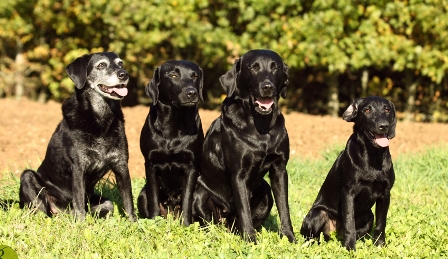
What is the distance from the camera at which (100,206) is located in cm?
639

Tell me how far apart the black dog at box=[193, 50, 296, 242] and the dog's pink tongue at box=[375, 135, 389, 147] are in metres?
0.75

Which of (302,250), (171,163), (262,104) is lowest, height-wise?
(302,250)

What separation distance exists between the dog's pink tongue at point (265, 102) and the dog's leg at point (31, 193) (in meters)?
2.28

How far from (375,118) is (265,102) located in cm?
91

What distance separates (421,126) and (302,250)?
7326mm

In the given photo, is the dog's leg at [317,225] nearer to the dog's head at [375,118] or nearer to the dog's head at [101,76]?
the dog's head at [375,118]

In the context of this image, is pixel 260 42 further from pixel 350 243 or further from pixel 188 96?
pixel 350 243

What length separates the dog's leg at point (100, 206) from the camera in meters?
6.38

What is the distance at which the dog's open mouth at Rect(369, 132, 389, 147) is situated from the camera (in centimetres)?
545

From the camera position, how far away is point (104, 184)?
7.46m

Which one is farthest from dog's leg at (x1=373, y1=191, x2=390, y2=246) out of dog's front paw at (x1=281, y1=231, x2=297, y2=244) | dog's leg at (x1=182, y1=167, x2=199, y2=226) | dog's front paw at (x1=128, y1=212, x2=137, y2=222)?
dog's front paw at (x1=128, y1=212, x2=137, y2=222)

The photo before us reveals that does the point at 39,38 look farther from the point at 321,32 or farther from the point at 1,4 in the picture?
the point at 321,32

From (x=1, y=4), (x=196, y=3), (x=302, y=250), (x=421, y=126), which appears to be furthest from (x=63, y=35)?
(x=302, y=250)

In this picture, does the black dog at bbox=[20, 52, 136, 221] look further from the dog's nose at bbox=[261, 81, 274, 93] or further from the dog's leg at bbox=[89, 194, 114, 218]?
the dog's nose at bbox=[261, 81, 274, 93]
